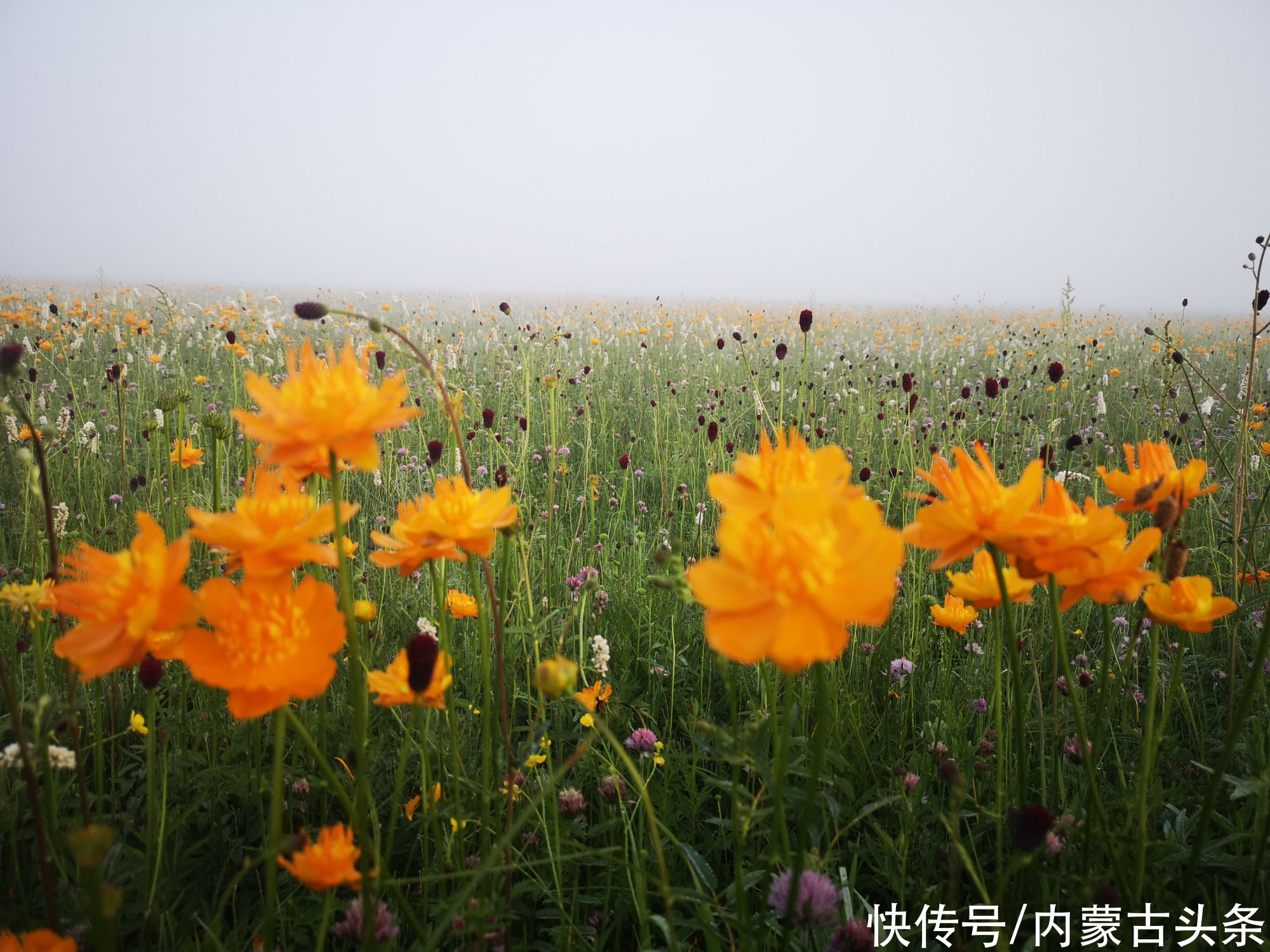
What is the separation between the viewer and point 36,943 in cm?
75

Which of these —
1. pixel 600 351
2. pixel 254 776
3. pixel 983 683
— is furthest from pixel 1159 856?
pixel 600 351

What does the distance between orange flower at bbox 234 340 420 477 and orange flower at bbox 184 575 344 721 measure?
0.46 ft

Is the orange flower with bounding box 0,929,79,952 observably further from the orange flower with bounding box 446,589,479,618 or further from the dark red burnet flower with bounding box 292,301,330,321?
the orange flower with bounding box 446,589,479,618

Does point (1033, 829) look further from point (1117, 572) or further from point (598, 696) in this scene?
point (598, 696)

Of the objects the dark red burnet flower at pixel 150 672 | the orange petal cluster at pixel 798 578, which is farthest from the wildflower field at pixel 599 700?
the dark red burnet flower at pixel 150 672

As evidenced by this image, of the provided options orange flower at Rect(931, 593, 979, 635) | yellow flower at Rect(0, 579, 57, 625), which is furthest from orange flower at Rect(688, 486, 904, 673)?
orange flower at Rect(931, 593, 979, 635)

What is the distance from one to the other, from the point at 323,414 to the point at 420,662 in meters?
0.31

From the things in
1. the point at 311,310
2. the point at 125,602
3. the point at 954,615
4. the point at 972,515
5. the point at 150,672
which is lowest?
the point at 954,615

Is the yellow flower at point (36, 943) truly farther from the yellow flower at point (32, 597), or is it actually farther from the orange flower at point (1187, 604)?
the orange flower at point (1187, 604)

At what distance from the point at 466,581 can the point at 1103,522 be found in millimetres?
2101

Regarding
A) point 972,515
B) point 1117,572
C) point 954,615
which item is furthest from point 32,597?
point 954,615

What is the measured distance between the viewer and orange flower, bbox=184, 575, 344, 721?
26.6 inches

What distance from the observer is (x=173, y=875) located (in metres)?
1.28

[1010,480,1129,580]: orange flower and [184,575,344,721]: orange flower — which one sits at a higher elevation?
[1010,480,1129,580]: orange flower
